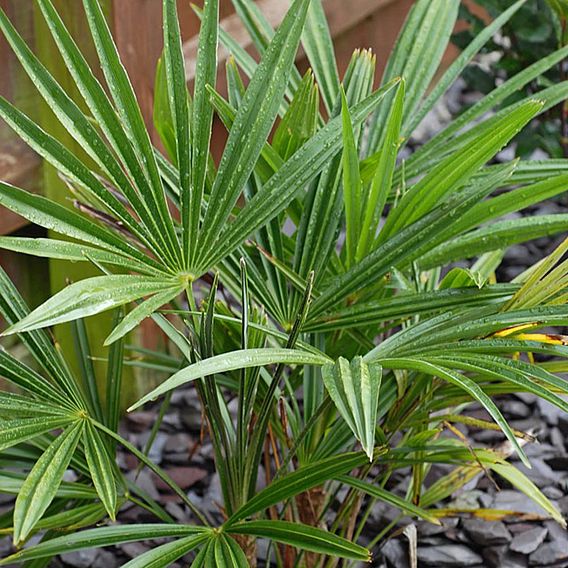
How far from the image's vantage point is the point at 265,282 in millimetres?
1323

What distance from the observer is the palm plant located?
3.51ft

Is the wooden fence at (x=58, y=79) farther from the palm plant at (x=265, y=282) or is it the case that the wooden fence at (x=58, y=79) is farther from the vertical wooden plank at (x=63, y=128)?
the palm plant at (x=265, y=282)

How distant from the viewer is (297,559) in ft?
4.67

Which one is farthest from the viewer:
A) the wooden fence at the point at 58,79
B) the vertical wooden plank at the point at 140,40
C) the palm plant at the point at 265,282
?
the vertical wooden plank at the point at 140,40

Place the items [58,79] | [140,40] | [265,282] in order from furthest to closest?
[140,40], [58,79], [265,282]

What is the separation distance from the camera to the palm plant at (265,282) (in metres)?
1.07

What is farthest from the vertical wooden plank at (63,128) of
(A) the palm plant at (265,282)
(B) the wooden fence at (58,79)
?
(A) the palm plant at (265,282)

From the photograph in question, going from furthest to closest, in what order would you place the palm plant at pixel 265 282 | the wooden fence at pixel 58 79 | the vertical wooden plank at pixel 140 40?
the vertical wooden plank at pixel 140 40 → the wooden fence at pixel 58 79 → the palm plant at pixel 265 282

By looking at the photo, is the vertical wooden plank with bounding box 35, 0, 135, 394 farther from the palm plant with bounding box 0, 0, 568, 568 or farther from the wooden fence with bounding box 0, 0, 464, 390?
the palm plant with bounding box 0, 0, 568, 568

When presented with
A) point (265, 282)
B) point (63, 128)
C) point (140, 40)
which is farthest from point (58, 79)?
point (265, 282)

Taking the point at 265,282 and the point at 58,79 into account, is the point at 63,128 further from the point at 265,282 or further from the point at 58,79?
the point at 265,282

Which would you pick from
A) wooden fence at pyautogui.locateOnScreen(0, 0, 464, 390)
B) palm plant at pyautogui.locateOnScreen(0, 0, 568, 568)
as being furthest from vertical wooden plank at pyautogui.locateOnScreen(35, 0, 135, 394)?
palm plant at pyautogui.locateOnScreen(0, 0, 568, 568)

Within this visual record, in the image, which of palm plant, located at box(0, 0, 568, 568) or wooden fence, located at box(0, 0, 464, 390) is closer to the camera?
palm plant, located at box(0, 0, 568, 568)

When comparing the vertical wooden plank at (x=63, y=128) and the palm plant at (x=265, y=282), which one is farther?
the vertical wooden plank at (x=63, y=128)
